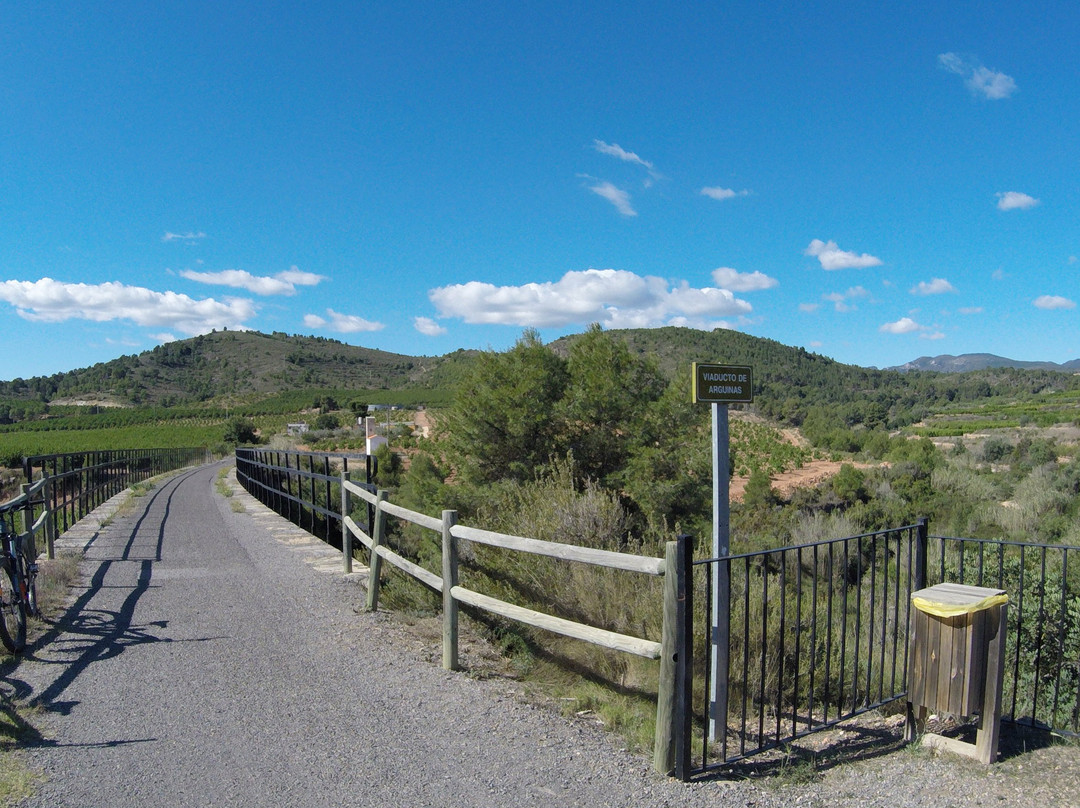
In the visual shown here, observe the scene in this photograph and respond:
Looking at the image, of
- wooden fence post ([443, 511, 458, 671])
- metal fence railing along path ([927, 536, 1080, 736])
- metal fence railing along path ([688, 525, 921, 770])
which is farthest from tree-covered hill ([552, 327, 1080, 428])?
wooden fence post ([443, 511, 458, 671])

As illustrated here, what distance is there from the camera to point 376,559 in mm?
6906

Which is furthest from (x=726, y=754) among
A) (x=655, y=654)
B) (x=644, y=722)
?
(x=655, y=654)

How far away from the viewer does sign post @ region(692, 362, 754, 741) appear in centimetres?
397

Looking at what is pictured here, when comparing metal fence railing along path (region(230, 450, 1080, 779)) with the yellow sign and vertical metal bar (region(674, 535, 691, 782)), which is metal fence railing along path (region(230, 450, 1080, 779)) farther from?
the yellow sign

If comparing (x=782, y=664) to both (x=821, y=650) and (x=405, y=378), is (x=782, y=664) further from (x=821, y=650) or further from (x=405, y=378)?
(x=405, y=378)

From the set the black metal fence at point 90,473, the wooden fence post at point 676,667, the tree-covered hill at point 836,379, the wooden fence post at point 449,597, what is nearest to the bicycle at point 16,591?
the wooden fence post at point 449,597

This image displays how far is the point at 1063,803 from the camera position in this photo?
349cm

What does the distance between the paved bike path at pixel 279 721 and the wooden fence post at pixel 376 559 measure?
0.16 m

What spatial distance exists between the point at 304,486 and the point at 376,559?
11305 millimetres

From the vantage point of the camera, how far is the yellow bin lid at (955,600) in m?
3.84

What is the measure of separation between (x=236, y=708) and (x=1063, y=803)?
169 inches

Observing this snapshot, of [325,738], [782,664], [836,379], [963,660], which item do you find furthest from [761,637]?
[836,379]

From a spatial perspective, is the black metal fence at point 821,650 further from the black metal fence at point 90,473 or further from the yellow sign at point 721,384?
the black metal fence at point 90,473

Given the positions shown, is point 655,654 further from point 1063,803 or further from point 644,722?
point 1063,803
